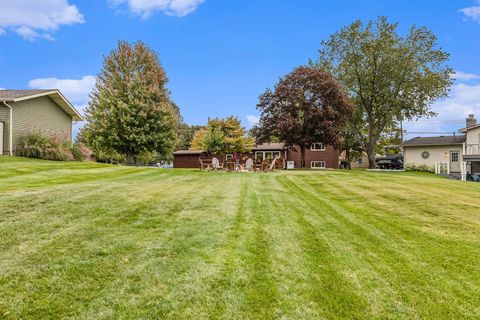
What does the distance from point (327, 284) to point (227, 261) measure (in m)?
1.22

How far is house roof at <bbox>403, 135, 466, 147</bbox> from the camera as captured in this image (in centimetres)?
3316

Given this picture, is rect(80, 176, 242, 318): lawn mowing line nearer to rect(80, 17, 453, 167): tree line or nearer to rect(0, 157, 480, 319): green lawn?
rect(0, 157, 480, 319): green lawn

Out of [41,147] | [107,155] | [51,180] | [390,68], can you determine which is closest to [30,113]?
[41,147]

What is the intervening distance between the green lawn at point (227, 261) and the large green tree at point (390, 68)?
28926 millimetres

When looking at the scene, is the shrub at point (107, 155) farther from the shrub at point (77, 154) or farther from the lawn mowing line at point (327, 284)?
the lawn mowing line at point (327, 284)

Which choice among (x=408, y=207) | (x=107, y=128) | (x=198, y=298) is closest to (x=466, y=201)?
(x=408, y=207)

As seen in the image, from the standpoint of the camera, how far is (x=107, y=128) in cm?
2545

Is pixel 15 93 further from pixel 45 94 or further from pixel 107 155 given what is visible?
pixel 107 155

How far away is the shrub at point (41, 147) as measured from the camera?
19.1m

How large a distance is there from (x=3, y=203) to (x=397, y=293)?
6.56 m

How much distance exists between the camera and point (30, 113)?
21562 millimetres

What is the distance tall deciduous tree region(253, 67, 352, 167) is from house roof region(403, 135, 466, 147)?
1128cm

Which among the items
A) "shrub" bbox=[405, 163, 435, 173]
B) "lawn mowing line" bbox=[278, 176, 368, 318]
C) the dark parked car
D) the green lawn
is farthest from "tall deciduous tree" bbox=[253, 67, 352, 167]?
"lawn mowing line" bbox=[278, 176, 368, 318]

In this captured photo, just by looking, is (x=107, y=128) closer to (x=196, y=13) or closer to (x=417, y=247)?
(x=196, y=13)
